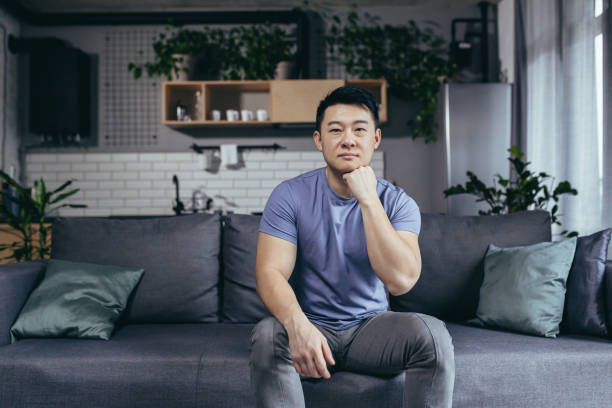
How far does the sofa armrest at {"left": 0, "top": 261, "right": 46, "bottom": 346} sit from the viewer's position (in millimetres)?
1707

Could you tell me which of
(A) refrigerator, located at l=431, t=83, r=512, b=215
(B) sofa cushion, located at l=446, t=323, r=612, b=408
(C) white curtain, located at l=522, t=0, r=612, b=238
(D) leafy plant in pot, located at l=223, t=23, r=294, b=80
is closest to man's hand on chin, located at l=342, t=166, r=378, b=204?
(B) sofa cushion, located at l=446, t=323, r=612, b=408

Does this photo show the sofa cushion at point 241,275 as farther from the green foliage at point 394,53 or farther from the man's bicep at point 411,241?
the green foliage at point 394,53

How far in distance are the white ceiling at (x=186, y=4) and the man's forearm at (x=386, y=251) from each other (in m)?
3.80

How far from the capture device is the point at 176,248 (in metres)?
1.98

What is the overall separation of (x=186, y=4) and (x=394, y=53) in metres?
2.13

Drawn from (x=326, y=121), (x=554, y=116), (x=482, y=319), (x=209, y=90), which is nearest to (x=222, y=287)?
(x=326, y=121)

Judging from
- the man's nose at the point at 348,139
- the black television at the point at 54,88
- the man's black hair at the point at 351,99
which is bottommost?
the man's nose at the point at 348,139

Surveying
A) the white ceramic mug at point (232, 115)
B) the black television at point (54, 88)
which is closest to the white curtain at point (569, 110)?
the white ceramic mug at point (232, 115)

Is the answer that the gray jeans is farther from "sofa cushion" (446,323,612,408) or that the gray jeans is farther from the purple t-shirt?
"sofa cushion" (446,323,612,408)

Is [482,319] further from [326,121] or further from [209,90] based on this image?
[209,90]

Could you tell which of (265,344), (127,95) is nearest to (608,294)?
(265,344)

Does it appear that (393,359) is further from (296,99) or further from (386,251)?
(296,99)

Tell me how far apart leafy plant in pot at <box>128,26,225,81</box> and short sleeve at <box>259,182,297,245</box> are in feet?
10.6

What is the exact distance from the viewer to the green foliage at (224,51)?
4.32m
